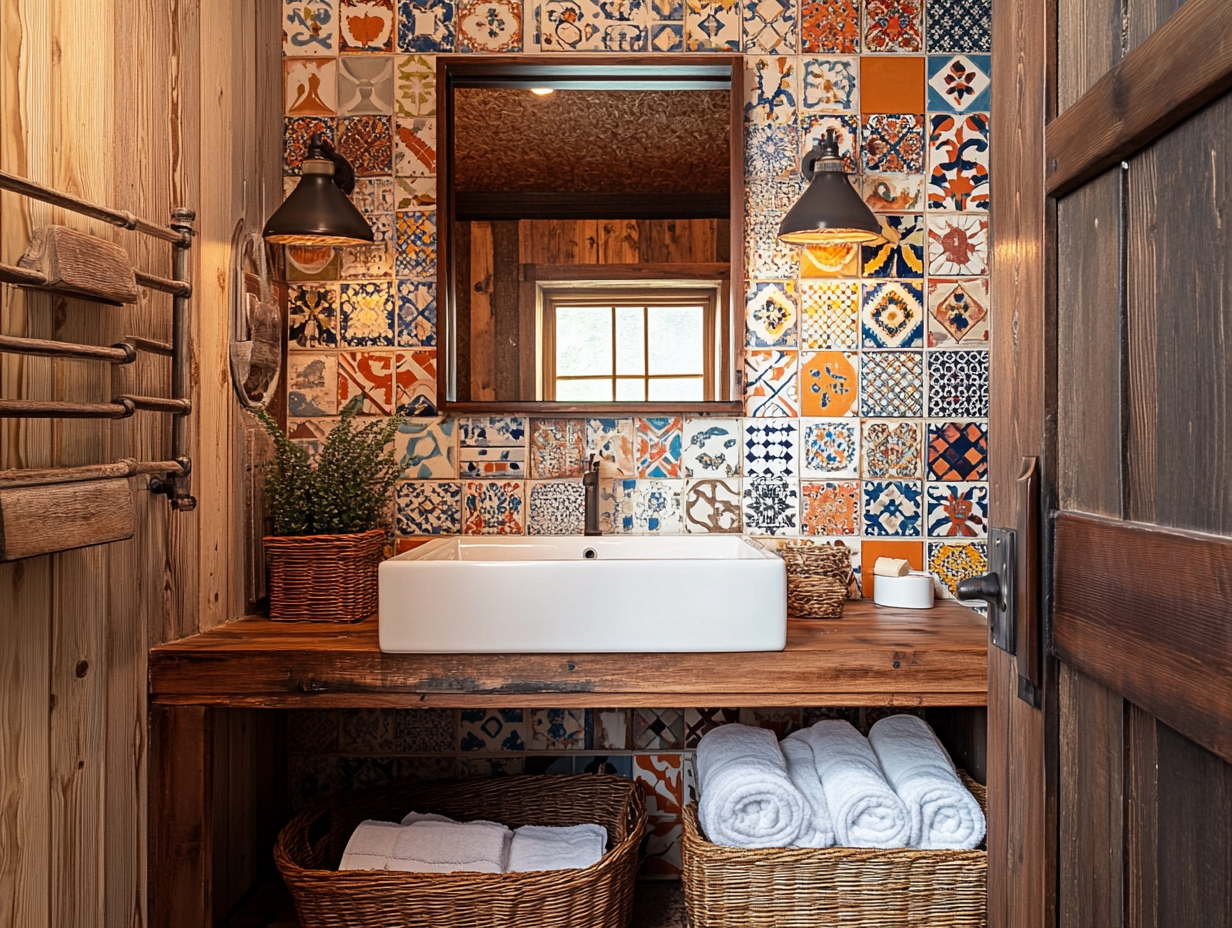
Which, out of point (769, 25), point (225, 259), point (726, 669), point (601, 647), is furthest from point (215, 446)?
point (769, 25)

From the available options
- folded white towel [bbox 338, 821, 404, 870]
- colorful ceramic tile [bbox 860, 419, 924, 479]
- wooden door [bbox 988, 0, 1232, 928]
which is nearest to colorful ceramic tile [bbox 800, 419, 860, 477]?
colorful ceramic tile [bbox 860, 419, 924, 479]

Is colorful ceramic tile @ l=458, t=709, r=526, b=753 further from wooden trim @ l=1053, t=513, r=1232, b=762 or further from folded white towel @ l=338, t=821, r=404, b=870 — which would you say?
wooden trim @ l=1053, t=513, r=1232, b=762

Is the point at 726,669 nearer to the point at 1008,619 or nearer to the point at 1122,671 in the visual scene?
the point at 1008,619

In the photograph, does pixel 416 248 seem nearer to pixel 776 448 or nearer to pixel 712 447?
pixel 712 447

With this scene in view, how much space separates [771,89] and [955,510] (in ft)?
3.60

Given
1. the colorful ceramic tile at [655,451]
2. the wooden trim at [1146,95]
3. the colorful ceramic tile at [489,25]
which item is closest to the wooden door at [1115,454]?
the wooden trim at [1146,95]

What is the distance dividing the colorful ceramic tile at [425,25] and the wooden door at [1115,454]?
165 centimetres

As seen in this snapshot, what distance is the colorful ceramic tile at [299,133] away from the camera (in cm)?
221

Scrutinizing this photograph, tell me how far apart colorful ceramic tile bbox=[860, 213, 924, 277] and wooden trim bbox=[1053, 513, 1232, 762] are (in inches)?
62.9

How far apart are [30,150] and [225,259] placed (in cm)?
62

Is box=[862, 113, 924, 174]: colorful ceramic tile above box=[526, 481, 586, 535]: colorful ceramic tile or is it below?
above

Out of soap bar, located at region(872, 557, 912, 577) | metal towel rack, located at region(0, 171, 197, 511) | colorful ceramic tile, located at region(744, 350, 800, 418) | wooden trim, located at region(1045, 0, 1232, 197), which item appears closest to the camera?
wooden trim, located at region(1045, 0, 1232, 197)

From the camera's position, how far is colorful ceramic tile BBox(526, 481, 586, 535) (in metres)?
2.22

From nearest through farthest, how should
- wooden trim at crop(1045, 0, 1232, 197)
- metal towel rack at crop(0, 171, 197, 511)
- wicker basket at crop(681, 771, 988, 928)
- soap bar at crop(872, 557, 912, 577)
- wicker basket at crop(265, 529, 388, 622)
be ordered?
wooden trim at crop(1045, 0, 1232, 197) < metal towel rack at crop(0, 171, 197, 511) < wicker basket at crop(681, 771, 988, 928) < wicker basket at crop(265, 529, 388, 622) < soap bar at crop(872, 557, 912, 577)
